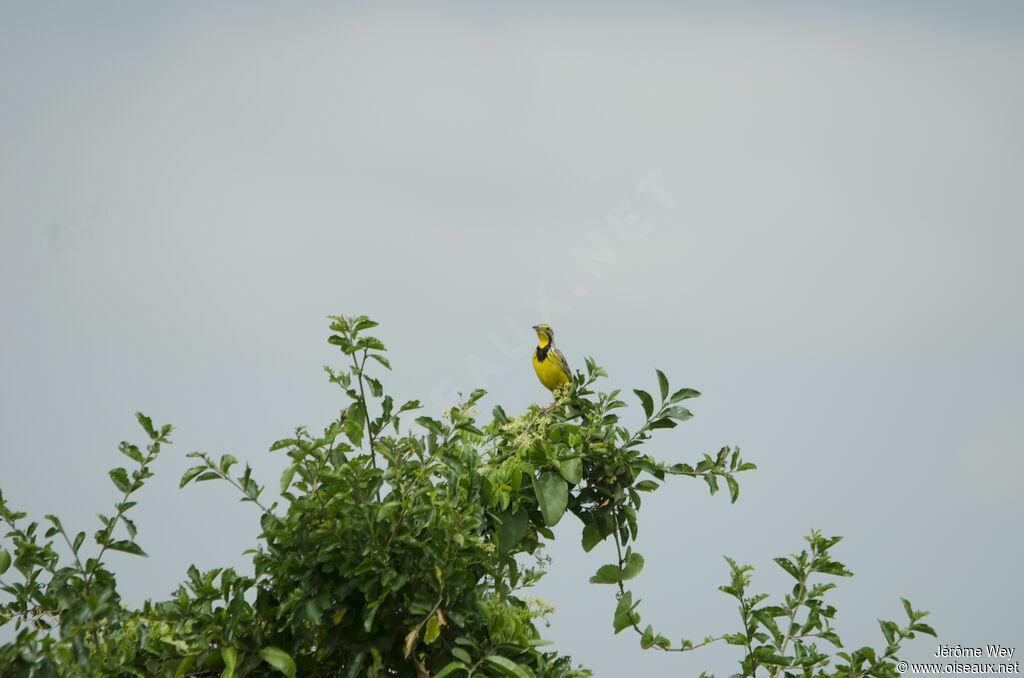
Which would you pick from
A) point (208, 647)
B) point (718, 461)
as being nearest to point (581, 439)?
point (718, 461)

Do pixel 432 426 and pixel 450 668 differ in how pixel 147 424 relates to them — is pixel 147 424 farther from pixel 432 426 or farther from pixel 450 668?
pixel 450 668

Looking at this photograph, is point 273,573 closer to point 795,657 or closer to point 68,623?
point 68,623

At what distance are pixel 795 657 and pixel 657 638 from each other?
632 mm

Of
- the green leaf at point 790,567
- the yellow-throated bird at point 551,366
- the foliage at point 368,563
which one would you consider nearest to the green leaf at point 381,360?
the foliage at point 368,563

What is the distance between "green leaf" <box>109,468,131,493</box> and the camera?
3.30 metres

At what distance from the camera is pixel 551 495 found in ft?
11.0

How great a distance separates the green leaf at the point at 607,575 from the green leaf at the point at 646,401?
1.92 ft

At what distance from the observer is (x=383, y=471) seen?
9.70ft

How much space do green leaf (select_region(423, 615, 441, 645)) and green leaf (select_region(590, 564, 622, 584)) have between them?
853mm

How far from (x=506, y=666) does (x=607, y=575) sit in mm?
792

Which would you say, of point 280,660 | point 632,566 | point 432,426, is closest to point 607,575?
point 632,566

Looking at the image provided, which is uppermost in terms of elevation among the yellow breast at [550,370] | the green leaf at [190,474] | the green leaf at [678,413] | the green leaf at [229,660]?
the yellow breast at [550,370]

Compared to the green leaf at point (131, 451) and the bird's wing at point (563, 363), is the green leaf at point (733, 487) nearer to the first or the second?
the green leaf at point (131, 451)

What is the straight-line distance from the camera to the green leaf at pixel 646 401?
3.53 meters
